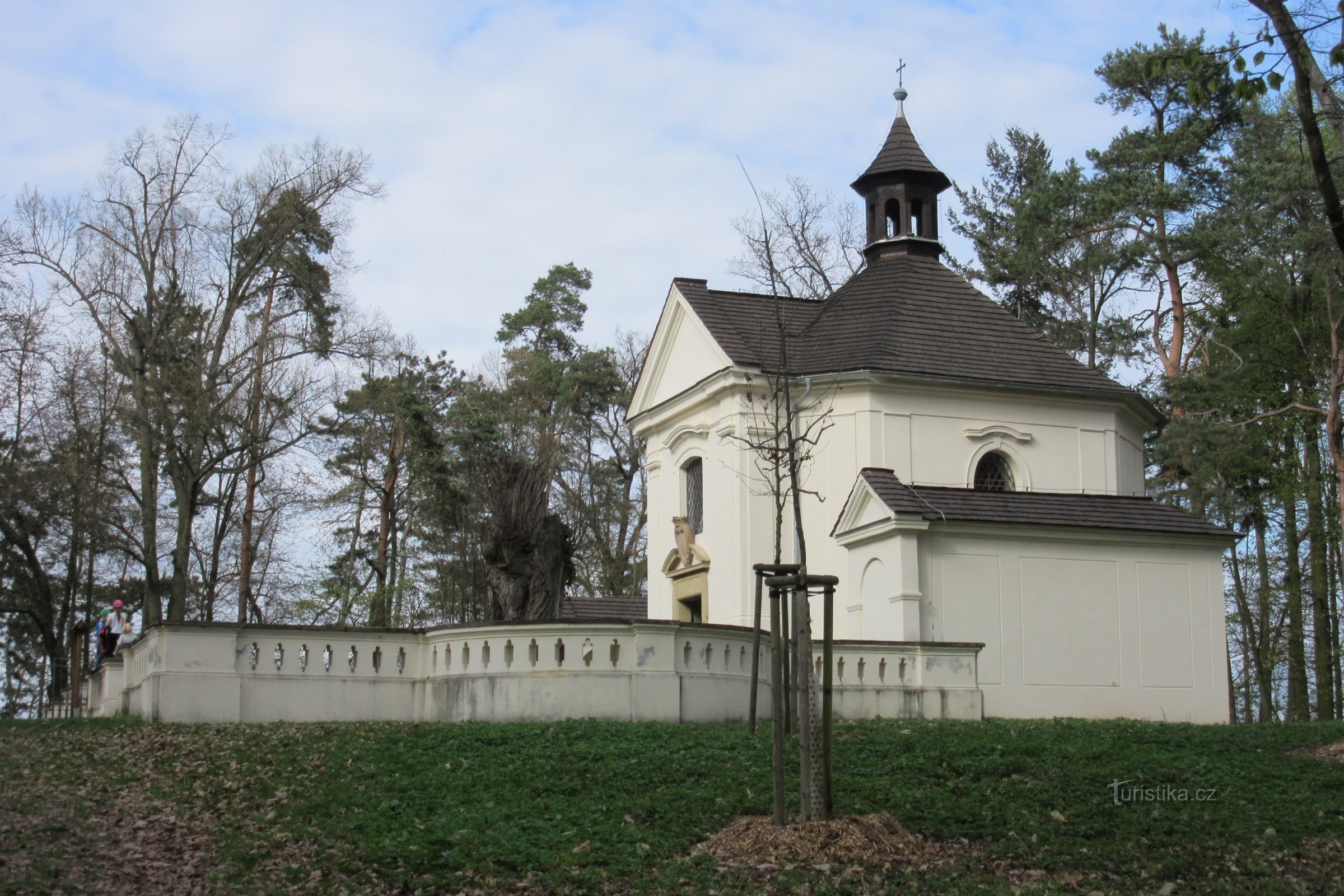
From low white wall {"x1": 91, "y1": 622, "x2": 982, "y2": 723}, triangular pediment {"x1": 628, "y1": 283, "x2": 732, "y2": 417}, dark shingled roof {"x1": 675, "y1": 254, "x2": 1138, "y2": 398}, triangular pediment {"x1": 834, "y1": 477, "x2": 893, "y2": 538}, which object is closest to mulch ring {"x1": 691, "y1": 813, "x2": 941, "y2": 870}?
low white wall {"x1": 91, "y1": 622, "x2": 982, "y2": 723}

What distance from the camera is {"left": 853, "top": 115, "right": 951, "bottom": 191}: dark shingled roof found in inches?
1191

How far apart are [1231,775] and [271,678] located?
409 inches

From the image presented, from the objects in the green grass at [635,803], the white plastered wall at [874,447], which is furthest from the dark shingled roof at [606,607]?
the green grass at [635,803]

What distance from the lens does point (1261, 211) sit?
96.0 feet

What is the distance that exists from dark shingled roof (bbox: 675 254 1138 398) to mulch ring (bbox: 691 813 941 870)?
1460 cm

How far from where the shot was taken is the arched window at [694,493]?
2731 cm

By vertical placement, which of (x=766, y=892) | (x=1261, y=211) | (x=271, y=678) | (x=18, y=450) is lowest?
(x=766, y=892)

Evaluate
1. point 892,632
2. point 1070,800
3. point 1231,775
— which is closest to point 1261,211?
point 892,632

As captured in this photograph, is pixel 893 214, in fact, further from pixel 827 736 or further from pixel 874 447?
pixel 827 736

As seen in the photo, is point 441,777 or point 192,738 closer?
point 441,777

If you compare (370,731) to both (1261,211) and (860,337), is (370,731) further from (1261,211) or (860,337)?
(1261,211)

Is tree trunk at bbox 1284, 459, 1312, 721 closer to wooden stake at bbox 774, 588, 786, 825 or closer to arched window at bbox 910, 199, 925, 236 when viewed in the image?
arched window at bbox 910, 199, 925, 236

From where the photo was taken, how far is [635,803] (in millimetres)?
11242

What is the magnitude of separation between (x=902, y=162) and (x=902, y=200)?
0.84m
